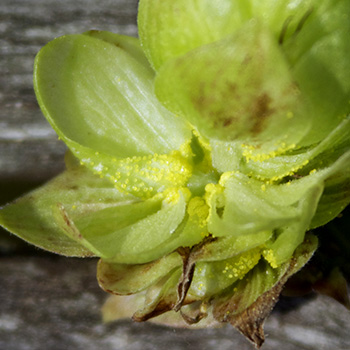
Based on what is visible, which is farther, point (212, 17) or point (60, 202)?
point (60, 202)

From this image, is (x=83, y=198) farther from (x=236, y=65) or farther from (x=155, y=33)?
(x=236, y=65)

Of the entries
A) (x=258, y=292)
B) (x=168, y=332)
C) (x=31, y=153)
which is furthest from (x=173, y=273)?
(x=31, y=153)

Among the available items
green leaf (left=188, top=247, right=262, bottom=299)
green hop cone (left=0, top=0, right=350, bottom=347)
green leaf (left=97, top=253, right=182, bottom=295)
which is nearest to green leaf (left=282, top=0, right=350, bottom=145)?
green hop cone (left=0, top=0, right=350, bottom=347)

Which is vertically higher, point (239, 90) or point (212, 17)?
point (212, 17)

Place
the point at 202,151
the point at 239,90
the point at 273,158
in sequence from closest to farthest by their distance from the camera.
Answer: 1. the point at 239,90
2. the point at 273,158
3. the point at 202,151

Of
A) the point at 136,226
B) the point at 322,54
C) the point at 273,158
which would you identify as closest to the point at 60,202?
the point at 136,226

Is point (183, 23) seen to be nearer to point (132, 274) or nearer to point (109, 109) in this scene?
point (109, 109)

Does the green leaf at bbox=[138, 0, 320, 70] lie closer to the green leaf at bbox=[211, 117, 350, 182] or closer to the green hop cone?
the green hop cone
